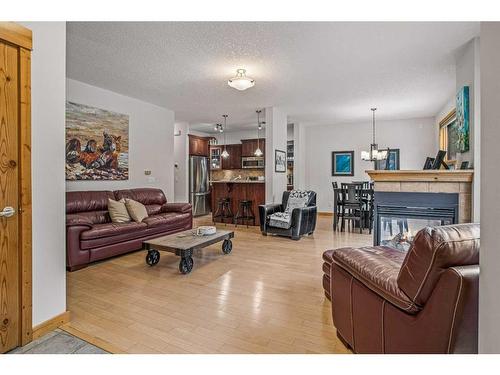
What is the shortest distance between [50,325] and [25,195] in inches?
37.3

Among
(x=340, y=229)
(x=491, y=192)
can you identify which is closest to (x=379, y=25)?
(x=491, y=192)

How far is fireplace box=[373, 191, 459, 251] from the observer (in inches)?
131

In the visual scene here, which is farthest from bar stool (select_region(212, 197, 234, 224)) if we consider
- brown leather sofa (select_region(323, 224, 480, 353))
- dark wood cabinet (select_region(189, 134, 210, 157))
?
brown leather sofa (select_region(323, 224, 480, 353))

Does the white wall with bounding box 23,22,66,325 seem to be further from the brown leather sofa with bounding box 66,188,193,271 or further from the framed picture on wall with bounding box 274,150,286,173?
the framed picture on wall with bounding box 274,150,286,173

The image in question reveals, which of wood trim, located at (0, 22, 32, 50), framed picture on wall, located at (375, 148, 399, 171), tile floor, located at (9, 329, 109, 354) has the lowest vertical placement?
tile floor, located at (9, 329, 109, 354)

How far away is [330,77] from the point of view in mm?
4242

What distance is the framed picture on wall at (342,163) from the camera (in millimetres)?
8047

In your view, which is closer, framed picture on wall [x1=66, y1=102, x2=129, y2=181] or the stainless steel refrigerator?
framed picture on wall [x1=66, y1=102, x2=129, y2=181]

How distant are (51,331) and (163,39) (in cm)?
288

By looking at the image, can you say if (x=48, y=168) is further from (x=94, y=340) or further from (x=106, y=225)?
(x=106, y=225)

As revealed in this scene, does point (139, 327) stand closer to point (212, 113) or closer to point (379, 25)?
point (379, 25)

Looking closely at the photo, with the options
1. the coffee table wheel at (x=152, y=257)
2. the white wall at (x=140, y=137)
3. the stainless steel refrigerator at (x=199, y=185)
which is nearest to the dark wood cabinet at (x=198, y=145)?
the stainless steel refrigerator at (x=199, y=185)

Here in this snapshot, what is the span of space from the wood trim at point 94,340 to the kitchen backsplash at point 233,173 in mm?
7335

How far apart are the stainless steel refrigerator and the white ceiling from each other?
260cm
